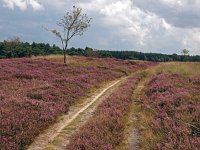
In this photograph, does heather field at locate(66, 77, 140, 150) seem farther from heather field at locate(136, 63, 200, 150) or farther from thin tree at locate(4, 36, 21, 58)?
thin tree at locate(4, 36, 21, 58)

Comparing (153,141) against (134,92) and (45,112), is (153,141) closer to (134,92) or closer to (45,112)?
(45,112)

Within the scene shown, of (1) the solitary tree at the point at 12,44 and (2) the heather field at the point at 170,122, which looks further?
(1) the solitary tree at the point at 12,44

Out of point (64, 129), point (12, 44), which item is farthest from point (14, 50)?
point (64, 129)

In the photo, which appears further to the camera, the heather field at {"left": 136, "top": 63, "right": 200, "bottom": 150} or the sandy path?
the sandy path

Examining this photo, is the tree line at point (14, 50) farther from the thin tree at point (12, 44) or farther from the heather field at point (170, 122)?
the heather field at point (170, 122)

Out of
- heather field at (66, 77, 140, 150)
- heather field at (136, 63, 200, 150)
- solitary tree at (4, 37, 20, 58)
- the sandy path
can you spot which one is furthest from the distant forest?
heather field at (66, 77, 140, 150)

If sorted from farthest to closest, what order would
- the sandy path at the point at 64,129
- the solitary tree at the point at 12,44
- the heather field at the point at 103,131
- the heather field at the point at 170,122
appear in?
the solitary tree at the point at 12,44, the sandy path at the point at 64,129, the heather field at the point at 103,131, the heather field at the point at 170,122

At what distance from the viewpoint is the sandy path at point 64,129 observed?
15828 mm

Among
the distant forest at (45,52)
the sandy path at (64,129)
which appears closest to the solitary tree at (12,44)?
the distant forest at (45,52)

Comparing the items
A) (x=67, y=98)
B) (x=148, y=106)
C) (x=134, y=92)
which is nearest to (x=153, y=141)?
(x=148, y=106)

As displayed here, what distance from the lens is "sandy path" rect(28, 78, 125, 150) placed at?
623 inches

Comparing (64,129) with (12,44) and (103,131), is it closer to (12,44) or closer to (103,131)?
(103,131)

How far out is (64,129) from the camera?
60.5 feet

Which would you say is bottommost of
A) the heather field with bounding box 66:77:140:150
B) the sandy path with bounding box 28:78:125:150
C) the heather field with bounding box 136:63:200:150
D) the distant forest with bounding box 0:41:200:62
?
the distant forest with bounding box 0:41:200:62
